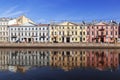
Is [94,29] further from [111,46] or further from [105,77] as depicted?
[105,77]

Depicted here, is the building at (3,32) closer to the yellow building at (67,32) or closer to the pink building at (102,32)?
the yellow building at (67,32)

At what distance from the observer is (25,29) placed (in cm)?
12269

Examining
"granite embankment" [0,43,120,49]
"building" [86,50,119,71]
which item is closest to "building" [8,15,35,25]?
"granite embankment" [0,43,120,49]

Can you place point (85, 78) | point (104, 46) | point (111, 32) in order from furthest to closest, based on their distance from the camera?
point (111, 32) → point (104, 46) → point (85, 78)

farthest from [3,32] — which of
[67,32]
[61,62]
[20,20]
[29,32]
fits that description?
[61,62]

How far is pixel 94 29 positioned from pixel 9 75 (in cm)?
8275

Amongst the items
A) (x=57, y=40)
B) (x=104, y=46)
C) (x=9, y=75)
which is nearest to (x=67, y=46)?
(x=104, y=46)

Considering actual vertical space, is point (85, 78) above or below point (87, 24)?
below

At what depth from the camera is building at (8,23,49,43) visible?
12200 cm

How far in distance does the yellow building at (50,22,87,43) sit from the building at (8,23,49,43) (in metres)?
2.41

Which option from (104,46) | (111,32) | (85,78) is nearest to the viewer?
(85,78)

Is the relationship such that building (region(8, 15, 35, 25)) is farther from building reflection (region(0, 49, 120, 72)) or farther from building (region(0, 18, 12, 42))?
building reflection (region(0, 49, 120, 72))

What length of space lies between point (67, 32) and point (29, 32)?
13.0 m

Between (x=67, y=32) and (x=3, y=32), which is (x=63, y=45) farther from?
(x=3, y=32)
